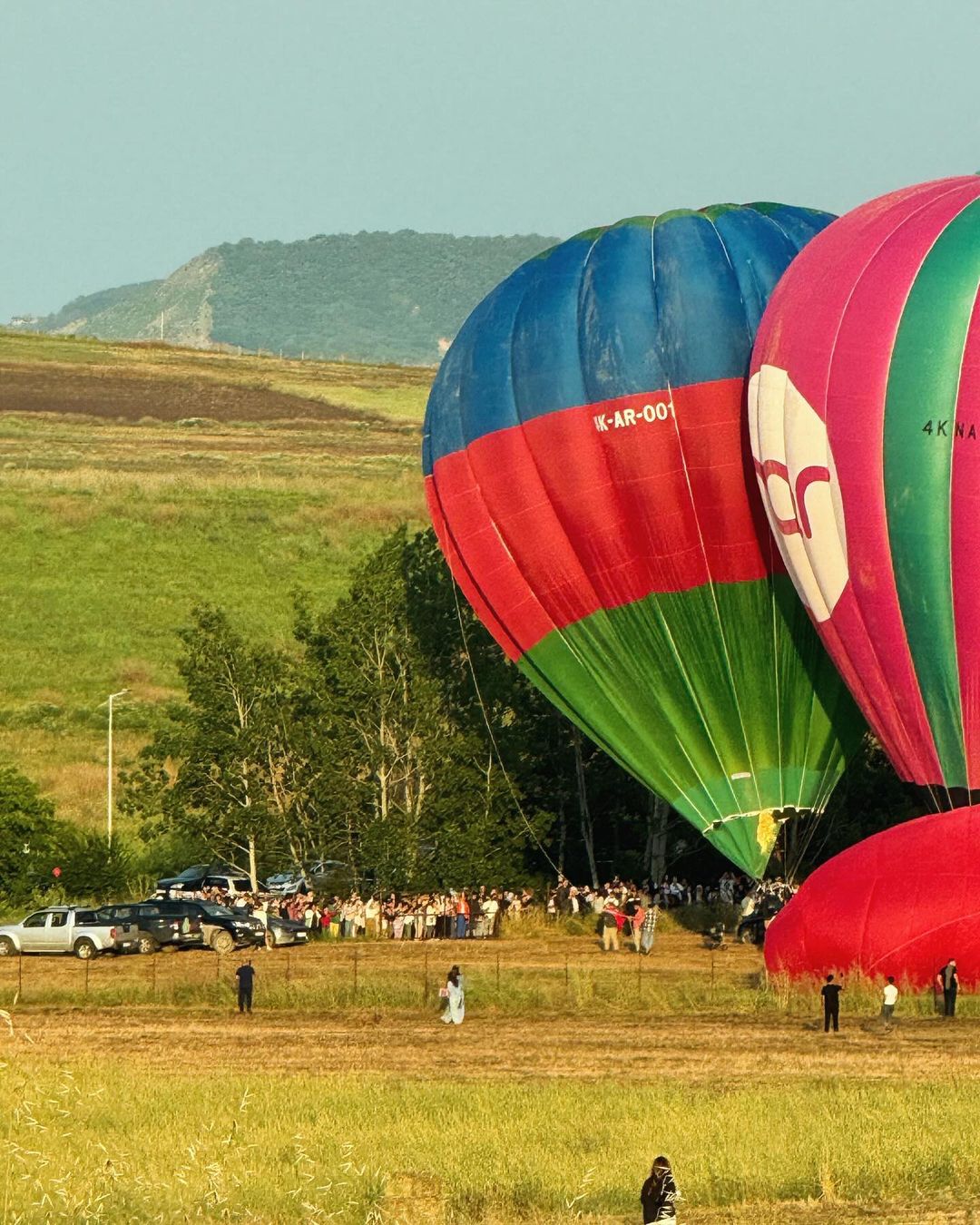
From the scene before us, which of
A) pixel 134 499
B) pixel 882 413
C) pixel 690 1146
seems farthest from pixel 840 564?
pixel 134 499

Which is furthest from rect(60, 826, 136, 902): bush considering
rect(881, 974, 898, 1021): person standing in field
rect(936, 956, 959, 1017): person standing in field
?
rect(936, 956, 959, 1017): person standing in field

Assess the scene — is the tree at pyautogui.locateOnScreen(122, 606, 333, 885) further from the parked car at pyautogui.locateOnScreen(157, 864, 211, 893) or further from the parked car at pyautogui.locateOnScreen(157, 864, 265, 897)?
the parked car at pyautogui.locateOnScreen(157, 864, 211, 893)

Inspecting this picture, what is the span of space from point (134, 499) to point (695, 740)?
69.5 m

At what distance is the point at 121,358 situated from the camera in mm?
165125

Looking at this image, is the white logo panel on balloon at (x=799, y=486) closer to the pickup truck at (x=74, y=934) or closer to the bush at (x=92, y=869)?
the pickup truck at (x=74, y=934)

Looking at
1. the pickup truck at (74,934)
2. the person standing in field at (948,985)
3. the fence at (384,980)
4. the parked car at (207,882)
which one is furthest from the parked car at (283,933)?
the person standing in field at (948,985)

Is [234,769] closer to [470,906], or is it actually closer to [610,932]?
[470,906]

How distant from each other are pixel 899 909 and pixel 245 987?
1130 centimetres

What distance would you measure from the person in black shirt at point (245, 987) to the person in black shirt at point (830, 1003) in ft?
32.6

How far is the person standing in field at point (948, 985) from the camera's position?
3666 cm

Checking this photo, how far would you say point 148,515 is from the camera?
107500mm

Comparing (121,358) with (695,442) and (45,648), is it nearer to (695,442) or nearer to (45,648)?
(45,648)

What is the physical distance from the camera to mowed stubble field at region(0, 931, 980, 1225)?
82.7 feet

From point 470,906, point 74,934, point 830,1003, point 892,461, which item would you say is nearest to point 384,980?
point 74,934
